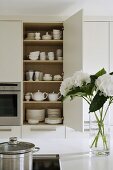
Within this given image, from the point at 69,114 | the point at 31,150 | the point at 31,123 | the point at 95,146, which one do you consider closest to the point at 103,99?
the point at 95,146

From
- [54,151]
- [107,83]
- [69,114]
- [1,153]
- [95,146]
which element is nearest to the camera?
[1,153]

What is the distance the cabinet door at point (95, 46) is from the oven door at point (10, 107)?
2.23 feet

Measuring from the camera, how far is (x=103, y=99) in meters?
1.20

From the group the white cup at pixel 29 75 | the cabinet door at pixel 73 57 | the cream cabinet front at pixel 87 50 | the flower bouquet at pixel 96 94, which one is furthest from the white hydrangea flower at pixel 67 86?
the white cup at pixel 29 75

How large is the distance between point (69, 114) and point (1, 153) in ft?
5.68

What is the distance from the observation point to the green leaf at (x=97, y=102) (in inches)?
46.5

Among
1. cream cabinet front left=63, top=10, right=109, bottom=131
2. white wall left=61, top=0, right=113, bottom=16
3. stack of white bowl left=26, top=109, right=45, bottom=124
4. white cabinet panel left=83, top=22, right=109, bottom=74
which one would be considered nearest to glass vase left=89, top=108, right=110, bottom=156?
→ cream cabinet front left=63, top=10, right=109, bottom=131

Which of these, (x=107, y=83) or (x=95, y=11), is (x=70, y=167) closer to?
(x=107, y=83)

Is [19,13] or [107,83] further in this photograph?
[19,13]

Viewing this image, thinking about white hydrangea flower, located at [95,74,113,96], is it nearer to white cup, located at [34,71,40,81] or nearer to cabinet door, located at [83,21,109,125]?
cabinet door, located at [83,21,109,125]

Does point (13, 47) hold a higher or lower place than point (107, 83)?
higher

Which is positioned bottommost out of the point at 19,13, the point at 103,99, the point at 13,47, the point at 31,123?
the point at 31,123

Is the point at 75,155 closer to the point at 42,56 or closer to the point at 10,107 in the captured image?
the point at 10,107

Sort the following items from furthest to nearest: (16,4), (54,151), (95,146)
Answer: (16,4) < (54,151) < (95,146)
